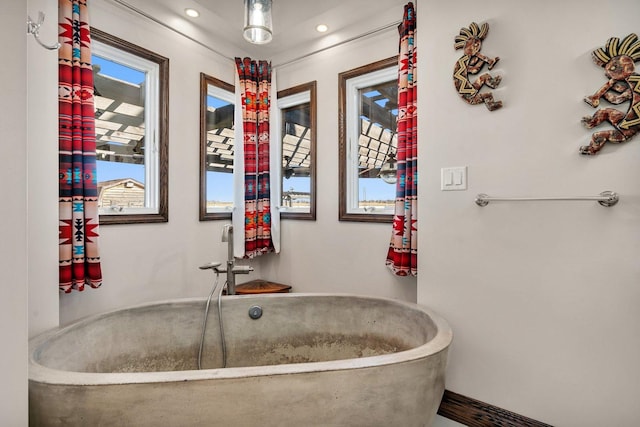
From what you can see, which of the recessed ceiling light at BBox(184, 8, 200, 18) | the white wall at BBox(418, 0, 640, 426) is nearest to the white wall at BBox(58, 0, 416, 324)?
the recessed ceiling light at BBox(184, 8, 200, 18)

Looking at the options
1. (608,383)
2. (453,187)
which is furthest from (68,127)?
(608,383)

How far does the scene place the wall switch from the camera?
1611 millimetres

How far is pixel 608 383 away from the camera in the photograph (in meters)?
1.29

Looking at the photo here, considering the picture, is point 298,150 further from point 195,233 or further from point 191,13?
point 191,13

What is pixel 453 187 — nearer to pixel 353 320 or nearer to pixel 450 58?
pixel 450 58

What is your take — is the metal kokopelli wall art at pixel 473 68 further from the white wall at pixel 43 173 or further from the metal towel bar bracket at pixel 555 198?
the white wall at pixel 43 173

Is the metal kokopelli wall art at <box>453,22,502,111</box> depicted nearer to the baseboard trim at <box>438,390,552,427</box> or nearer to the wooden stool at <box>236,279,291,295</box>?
the baseboard trim at <box>438,390,552,427</box>

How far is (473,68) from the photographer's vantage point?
5.12 ft

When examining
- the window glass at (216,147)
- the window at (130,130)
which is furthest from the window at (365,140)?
the window at (130,130)

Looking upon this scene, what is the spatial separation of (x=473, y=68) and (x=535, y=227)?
2.74ft

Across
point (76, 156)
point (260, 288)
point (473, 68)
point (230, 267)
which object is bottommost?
point (260, 288)

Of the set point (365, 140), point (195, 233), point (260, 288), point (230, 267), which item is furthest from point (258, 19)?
point (260, 288)

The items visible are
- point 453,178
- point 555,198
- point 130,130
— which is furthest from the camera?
point 130,130

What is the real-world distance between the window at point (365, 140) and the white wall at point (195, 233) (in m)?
0.08
